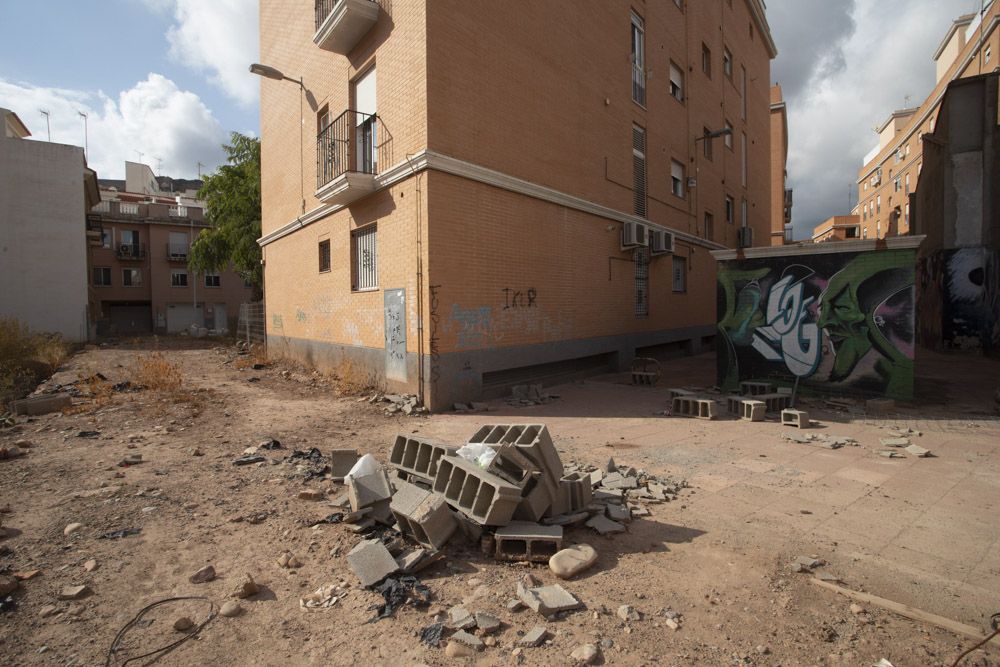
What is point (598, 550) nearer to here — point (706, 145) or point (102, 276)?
point (706, 145)

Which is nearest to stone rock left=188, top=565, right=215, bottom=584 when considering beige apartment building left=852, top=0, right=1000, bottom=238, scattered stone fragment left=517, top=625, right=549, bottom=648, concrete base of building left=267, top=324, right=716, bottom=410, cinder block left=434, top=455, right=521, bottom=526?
cinder block left=434, top=455, right=521, bottom=526

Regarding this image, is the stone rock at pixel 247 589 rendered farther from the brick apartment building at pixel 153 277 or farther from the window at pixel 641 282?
the brick apartment building at pixel 153 277

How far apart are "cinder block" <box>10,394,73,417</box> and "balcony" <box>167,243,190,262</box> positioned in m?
33.2

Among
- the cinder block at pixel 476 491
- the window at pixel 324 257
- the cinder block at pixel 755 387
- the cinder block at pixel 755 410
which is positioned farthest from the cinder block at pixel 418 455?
the window at pixel 324 257

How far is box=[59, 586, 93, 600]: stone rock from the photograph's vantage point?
9.88 feet

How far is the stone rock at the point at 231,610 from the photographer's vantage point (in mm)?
2871

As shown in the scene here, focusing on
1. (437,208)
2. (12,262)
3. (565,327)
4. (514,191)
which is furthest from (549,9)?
(12,262)

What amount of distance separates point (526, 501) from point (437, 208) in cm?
623

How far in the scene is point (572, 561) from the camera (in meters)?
3.25

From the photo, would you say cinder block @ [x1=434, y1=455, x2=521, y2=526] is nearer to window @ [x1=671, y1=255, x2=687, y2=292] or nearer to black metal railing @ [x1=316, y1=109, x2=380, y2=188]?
black metal railing @ [x1=316, y1=109, x2=380, y2=188]

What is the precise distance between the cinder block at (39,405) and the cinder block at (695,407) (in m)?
10.8

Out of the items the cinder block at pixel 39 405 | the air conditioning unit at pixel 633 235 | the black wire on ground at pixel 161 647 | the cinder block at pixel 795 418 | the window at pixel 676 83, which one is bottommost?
the black wire on ground at pixel 161 647

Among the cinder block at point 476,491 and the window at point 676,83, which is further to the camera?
the window at point 676,83

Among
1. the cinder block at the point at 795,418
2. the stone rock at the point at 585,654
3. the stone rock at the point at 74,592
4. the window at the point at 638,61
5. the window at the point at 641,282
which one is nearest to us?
the stone rock at the point at 585,654
